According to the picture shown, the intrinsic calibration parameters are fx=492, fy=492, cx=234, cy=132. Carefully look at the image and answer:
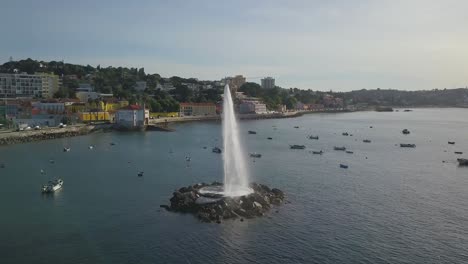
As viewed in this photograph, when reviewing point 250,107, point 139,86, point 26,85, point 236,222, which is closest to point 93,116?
point 26,85

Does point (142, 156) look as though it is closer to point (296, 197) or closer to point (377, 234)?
point (296, 197)

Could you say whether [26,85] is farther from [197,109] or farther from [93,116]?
[93,116]

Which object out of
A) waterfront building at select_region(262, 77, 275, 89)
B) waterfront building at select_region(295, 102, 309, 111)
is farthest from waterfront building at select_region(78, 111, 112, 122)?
waterfront building at select_region(262, 77, 275, 89)

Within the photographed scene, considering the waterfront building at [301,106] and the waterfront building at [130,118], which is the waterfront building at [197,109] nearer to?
the waterfront building at [130,118]

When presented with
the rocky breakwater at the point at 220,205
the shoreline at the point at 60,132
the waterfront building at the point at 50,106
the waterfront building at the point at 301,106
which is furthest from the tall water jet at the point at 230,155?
the waterfront building at the point at 301,106

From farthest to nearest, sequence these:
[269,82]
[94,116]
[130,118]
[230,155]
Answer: [269,82]
[94,116]
[130,118]
[230,155]

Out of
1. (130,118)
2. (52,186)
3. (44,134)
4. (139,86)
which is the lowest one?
(52,186)
